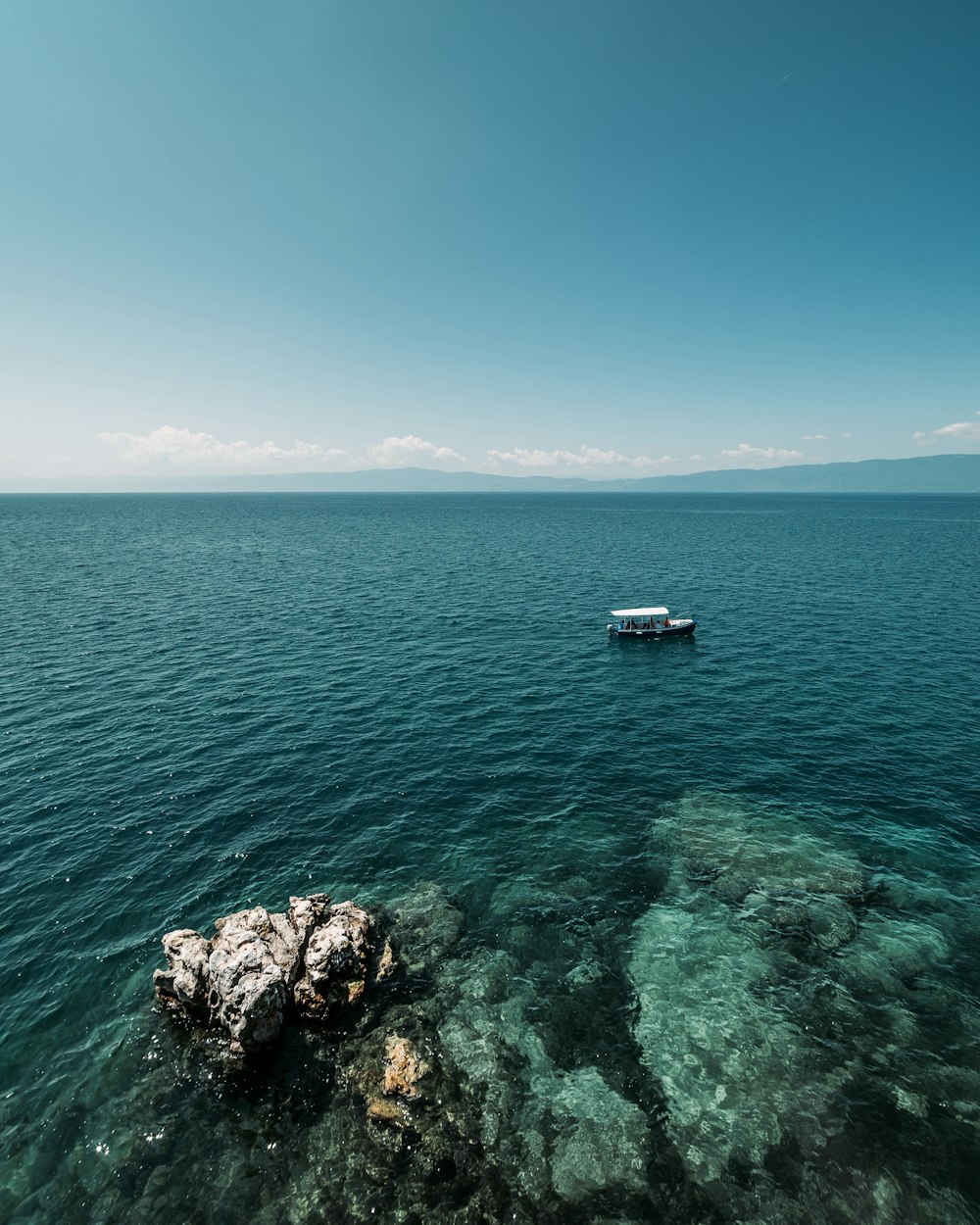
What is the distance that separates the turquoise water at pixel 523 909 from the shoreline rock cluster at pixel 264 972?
1.44 m

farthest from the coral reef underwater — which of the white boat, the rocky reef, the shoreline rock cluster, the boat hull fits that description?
the white boat

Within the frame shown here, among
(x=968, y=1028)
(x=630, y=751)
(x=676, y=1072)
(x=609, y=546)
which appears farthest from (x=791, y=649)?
(x=609, y=546)

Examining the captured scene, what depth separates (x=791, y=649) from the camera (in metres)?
68.7

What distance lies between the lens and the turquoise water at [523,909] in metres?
18.9

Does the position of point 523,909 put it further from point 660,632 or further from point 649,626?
point 649,626

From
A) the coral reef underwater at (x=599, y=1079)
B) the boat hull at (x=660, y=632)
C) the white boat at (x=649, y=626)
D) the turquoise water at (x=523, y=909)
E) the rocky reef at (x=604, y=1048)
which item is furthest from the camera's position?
the white boat at (x=649, y=626)

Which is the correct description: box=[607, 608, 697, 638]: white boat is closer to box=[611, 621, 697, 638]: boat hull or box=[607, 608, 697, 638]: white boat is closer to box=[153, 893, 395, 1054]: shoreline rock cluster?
box=[611, 621, 697, 638]: boat hull

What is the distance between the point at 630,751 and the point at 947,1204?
29.6m

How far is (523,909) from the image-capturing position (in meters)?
30.3

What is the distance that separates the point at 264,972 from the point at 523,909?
1359 centimetres

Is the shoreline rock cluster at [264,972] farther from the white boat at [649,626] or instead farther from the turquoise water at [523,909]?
the white boat at [649,626]

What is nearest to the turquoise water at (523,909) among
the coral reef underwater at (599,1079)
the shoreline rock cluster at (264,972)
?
the coral reef underwater at (599,1079)

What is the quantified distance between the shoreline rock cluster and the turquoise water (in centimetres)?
144

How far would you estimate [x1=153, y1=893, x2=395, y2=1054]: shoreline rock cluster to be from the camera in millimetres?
22656
